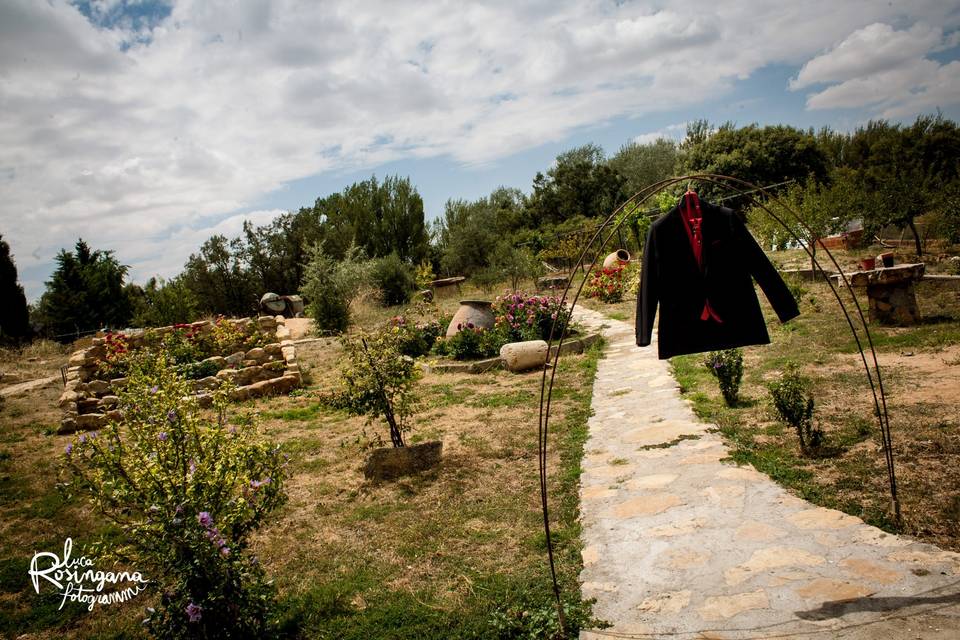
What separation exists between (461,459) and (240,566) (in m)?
2.95

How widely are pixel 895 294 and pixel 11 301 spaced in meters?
29.9

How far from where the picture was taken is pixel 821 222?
44.5ft

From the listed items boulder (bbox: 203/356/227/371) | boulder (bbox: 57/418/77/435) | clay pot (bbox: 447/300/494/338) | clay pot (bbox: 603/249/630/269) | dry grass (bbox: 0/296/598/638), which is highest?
clay pot (bbox: 603/249/630/269)

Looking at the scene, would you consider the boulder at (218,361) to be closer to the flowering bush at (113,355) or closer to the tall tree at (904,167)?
the flowering bush at (113,355)

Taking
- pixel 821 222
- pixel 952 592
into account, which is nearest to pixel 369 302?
pixel 821 222

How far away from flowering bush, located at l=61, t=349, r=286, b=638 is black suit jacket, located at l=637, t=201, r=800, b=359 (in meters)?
2.72

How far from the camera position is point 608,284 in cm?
1596

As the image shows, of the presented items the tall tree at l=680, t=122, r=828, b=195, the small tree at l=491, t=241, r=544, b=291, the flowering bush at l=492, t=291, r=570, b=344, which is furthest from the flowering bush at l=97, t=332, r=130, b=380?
the tall tree at l=680, t=122, r=828, b=195

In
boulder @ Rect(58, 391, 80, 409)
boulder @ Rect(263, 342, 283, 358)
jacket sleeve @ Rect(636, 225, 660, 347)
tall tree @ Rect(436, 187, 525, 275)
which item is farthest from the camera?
tall tree @ Rect(436, 187, 525, 275)

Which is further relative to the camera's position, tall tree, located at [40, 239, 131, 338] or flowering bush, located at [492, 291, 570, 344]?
tall tree, located at [40, 239, 131, 338]

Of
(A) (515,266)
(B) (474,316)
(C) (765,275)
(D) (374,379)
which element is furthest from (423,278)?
(C) (765,275)

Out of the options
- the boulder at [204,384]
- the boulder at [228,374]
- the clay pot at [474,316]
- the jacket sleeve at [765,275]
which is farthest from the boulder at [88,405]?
the jacket sleeve at [765,275]

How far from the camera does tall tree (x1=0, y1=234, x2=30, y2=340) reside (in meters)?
22.1

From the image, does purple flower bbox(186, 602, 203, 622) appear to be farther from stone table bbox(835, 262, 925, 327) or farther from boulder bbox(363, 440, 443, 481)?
stone table bbox(835, 262, 925, 327)
